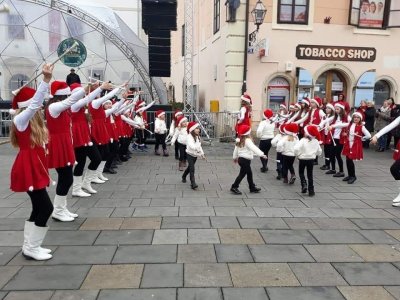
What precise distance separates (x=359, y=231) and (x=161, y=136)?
7.66 metres

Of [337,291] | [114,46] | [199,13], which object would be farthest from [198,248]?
[199,13]

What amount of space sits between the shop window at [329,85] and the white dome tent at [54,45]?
7.72m

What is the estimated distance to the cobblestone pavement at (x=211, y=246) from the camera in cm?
385

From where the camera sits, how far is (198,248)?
4836 mm

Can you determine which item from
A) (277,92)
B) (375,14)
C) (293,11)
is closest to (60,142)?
(277,92)

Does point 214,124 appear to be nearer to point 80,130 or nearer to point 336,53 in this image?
point 336,53

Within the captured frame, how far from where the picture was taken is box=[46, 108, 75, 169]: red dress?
549 centimetres

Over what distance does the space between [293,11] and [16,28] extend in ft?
44.3

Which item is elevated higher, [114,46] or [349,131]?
[114,46]

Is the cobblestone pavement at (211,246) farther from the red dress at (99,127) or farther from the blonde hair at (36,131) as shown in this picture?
the blonde hair at (36,131)

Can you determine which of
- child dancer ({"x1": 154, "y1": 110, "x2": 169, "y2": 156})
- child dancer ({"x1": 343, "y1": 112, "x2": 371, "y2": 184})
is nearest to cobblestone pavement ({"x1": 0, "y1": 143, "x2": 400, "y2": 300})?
child dancer ({"x1": 343, "y1": 112, "x2": 371, "y2": 184})

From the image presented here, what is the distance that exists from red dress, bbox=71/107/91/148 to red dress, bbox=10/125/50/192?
2.18 m

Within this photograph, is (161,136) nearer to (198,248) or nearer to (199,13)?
(198,248)

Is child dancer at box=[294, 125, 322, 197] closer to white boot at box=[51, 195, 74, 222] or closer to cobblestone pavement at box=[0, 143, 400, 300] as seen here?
cobblestone pavement at box=[0, 143, 400, 300]
